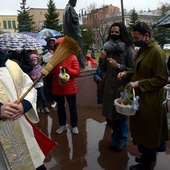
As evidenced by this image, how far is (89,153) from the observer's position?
3.13 meters

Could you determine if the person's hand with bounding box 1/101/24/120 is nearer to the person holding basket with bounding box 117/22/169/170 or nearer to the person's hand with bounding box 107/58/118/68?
the person holding basket with bounding box 117/22/169/170

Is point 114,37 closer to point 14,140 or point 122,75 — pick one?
point 122,75

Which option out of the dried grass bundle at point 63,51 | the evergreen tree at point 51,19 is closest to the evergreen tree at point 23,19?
the evergreen tree at point 51,19

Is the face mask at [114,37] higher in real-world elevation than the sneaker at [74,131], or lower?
higher

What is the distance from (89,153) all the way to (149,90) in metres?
1.42

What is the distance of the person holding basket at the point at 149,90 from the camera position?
227 centimetres

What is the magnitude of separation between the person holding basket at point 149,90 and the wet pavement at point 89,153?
1.78ft

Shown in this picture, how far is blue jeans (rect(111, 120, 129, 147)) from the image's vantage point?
10.3 ft

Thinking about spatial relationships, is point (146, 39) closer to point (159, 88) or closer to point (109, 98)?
point (159, 88)

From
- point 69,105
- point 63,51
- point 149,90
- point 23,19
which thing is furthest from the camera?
point 23,19

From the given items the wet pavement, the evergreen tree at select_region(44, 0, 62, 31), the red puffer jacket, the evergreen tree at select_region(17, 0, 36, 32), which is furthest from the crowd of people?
the evergreen tree at select_region(17, 0, 36, 32)

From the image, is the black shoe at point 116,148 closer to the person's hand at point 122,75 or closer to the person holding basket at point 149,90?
the person holding basket at point 149,90

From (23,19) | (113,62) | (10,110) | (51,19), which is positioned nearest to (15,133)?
(10,110)

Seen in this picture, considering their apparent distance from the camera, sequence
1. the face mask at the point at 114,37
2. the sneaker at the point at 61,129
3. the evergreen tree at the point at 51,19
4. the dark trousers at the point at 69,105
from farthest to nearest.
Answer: the evergreen tree at the point at 51,19
the sneaker at the point at 61,129
the dark trousers at the point at 69,105
the face mask at the point at 114,37
